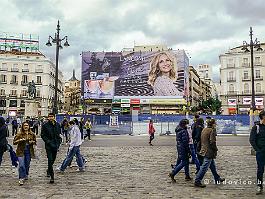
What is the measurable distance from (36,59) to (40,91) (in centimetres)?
723

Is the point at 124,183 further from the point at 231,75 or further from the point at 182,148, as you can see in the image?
the point at 231,75

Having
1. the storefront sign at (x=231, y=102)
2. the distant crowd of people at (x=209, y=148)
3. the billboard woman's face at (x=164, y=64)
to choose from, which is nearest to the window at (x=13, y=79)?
the billboard woman's face at (x=164, y=64)

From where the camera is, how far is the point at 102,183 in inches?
336

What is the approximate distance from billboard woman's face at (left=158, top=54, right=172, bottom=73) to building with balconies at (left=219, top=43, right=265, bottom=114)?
33.6 feet

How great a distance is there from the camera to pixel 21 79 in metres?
81.8

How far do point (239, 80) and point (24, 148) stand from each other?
221 feet

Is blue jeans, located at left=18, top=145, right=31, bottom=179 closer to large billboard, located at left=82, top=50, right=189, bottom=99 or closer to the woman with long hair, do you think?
large billboard, located at left=82, top=50, right=189, bottom=99

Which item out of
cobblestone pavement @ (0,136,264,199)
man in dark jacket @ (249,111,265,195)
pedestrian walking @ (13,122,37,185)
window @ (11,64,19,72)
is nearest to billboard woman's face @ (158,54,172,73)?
window @ (11,64,19,72)

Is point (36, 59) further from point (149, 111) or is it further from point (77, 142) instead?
point (77, 142)

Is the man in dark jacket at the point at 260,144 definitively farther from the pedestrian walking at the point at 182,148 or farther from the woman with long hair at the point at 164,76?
the woman with long hair at the point at 164,76

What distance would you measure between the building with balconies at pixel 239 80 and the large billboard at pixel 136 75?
7.94m

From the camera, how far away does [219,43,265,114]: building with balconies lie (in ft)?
230

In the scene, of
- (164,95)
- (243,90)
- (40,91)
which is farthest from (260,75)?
(40,91)

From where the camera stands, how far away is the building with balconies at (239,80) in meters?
70.1
